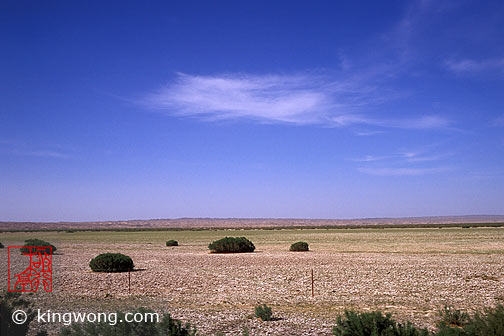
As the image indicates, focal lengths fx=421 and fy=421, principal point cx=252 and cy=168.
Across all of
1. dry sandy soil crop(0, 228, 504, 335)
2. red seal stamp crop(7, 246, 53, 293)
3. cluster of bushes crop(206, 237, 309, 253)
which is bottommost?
cluster of bushes crop(206, 237, 309, 253)

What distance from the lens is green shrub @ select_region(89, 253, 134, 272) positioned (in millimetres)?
26891

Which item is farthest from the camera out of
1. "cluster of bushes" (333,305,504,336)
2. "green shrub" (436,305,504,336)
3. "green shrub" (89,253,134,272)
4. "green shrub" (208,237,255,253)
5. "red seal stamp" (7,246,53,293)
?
"green shrub" (208,237,255,253)

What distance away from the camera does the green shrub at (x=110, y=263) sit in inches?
1059

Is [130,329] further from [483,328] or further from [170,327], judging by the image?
[483,328]

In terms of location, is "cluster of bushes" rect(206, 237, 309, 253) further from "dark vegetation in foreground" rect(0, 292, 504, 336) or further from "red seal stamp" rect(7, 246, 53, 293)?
"dark vegetation in foreground" rect(0, 292, 504, 336)

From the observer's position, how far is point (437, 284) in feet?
67.5

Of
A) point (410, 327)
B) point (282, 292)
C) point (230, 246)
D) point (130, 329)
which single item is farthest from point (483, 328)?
point (230, 246)

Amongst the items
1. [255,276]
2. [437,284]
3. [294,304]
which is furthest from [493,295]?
[255,276]

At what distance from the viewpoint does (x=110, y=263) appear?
88.5ft

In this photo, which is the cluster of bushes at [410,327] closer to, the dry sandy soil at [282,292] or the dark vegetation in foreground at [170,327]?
the dark vegetation in foreground at [170,327]

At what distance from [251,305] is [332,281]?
7.36 meters

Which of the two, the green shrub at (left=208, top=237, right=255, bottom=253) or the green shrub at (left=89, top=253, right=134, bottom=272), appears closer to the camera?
the green shrub at (left=89, top=253, right=134, bottom=272)

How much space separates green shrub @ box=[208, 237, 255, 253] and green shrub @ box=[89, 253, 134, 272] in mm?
17526

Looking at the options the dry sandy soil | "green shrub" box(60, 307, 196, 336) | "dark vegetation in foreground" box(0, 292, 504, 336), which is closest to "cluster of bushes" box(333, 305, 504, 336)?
"dark vegetation in foreground" box(0, 292, 504, 336)
